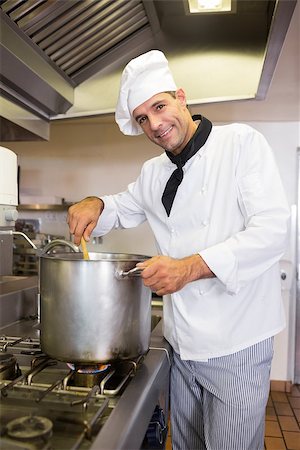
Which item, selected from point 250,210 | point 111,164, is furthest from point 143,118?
point 111,164

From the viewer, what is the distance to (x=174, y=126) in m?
1.10

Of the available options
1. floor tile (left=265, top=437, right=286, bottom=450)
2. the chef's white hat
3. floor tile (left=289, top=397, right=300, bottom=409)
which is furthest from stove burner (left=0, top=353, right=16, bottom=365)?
floor tile (left=289, top=397, right=300, bottom=409)

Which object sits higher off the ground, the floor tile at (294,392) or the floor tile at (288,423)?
the floor tile at (288,423)

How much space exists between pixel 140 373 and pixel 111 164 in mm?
2585

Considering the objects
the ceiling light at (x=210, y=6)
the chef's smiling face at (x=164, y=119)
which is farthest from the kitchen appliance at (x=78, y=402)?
the ceiling light at (x=210, y=6)

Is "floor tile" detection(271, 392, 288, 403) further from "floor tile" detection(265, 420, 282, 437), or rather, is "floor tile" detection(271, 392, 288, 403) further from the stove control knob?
the stove control knob

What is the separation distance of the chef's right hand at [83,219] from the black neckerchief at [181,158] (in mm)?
189

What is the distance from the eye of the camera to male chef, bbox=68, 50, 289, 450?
3.29 feet

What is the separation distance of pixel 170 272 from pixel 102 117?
97 cm

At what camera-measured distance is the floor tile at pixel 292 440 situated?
219cm

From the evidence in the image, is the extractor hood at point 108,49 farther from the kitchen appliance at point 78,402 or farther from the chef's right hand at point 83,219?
the kitchen appliance at point 78,402

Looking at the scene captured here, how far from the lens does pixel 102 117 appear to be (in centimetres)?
169

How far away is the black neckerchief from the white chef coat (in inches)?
0.5

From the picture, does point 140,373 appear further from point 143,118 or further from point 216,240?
point 143,118
